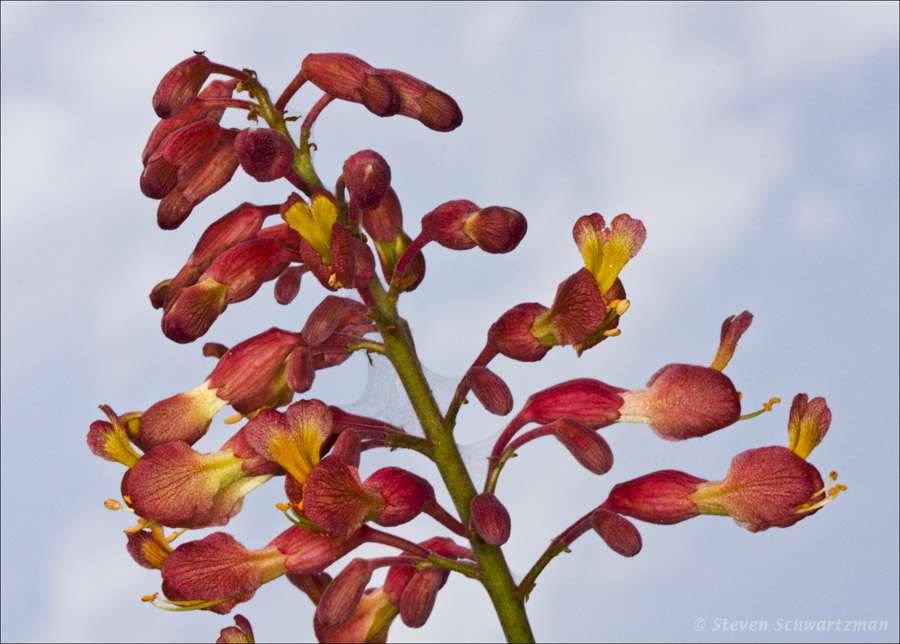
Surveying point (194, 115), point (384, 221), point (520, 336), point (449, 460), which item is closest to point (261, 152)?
point (194, 115)

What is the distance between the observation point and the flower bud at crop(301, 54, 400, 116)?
9.66 ft

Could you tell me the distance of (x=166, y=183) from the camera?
2.99 meters

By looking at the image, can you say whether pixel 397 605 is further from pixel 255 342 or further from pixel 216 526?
pixel 255 342

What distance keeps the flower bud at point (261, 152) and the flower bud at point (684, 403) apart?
983mm

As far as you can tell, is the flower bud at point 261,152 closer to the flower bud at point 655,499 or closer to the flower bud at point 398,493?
the flower bud at point 398,493

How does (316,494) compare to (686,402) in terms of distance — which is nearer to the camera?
(316,494)

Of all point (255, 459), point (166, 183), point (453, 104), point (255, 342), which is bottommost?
point (255, 459)

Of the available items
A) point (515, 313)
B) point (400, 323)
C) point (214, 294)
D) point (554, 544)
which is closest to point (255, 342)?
point (214, 294)

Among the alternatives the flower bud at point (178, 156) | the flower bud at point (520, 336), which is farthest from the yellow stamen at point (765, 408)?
the flower bud at point (178, 156)

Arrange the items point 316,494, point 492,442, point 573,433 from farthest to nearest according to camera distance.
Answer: point 492,442, point 573,433, point 316,494

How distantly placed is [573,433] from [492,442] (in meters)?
0.33

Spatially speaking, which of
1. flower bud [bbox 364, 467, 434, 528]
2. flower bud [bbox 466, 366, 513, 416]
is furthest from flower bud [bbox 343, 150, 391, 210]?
flower bud [bbox 364, 467, 434, 528]

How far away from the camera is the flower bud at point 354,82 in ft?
9.66

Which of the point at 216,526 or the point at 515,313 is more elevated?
the point at 515,313
